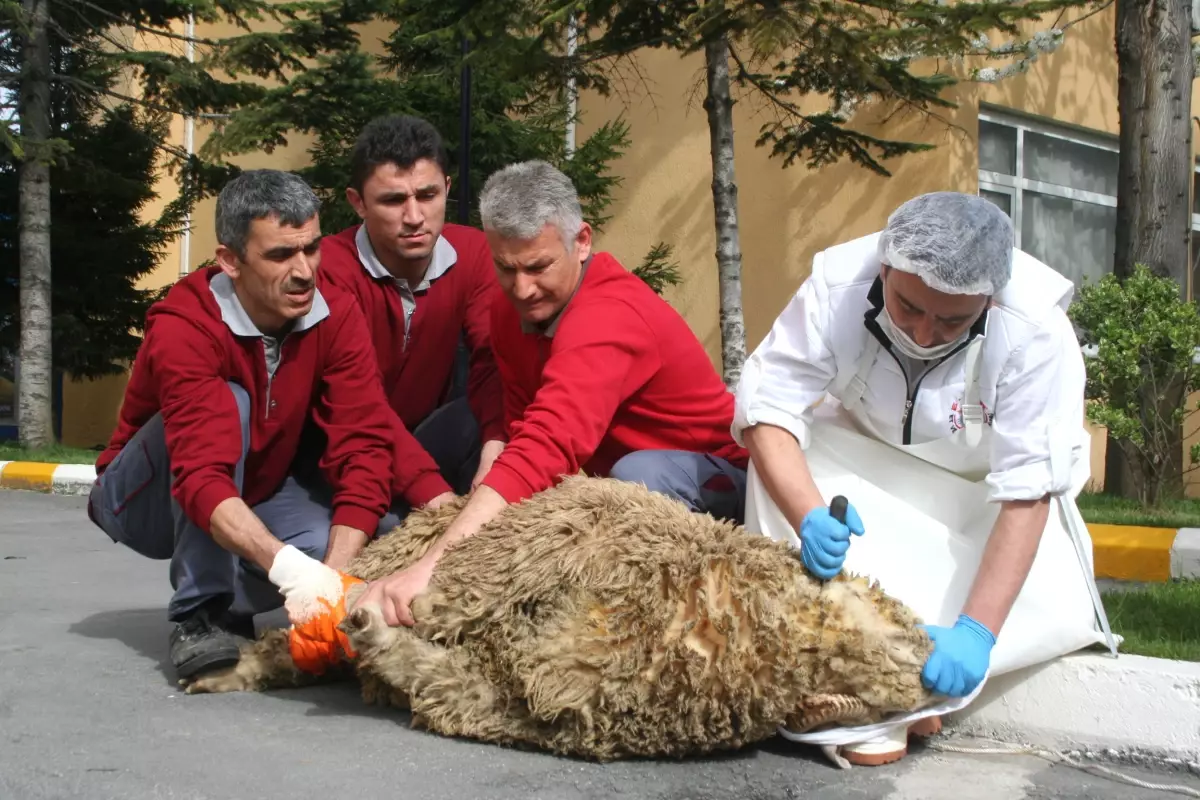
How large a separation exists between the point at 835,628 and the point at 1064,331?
95 cm

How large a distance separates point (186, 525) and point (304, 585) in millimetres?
556

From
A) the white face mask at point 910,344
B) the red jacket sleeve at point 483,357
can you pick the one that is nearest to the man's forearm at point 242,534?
the red jacket sleeve at point 483,357

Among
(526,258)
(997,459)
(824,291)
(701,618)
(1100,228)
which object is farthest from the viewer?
(1100,228)

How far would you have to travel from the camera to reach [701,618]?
2928mm

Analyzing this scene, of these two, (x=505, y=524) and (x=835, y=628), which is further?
(x=505, y=524)

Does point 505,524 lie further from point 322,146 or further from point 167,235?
point 167,235

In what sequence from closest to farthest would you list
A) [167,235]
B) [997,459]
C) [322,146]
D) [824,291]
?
[997,459] → [824,291] → [322,146] → [167,235]

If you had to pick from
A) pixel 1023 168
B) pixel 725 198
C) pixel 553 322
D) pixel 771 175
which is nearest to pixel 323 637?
pixel 553 322

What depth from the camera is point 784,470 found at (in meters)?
3.35

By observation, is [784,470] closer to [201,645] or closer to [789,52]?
[201,645]

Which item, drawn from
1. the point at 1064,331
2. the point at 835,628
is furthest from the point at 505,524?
the point at 1064,331

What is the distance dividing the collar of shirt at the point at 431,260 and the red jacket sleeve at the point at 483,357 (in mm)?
109

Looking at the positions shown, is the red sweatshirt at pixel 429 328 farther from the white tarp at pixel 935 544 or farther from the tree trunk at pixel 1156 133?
the tree trunk at pixel 1156 133

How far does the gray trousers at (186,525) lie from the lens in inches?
148
